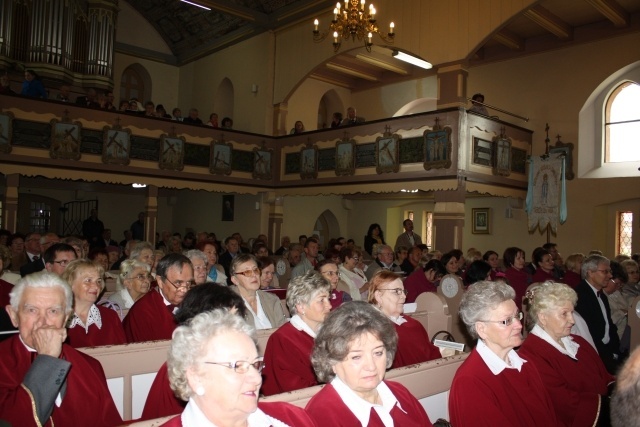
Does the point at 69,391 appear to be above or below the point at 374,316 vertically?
below

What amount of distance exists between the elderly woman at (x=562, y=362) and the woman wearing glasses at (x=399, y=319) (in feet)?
→ 2.66

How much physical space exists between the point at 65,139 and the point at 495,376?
11619mm

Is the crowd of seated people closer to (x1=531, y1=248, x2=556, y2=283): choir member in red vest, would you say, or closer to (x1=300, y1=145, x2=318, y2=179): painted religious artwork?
(x1=531, y1=248, x2=556, y2=283): choir member in red vest

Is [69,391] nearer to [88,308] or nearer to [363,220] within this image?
[88,308]

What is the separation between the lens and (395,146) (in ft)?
40.7

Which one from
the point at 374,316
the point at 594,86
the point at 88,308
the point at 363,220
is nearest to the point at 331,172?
the point at 363,220

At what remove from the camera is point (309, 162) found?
1438cm

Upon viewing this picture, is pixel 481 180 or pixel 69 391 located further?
pixel 481 180

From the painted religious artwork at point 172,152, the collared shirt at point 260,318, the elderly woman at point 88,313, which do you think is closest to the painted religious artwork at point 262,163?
the painted religious artwork at point 172,152

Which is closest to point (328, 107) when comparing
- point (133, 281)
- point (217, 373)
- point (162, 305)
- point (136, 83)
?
point (136, 83)

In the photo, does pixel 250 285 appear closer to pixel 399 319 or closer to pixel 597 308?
pixel 399 319

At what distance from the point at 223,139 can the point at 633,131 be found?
1024cm

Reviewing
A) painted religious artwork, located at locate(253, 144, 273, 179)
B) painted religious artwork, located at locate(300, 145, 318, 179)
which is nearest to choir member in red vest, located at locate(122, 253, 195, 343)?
painted religious artwork, located at locate(300, 145, 318, 179)

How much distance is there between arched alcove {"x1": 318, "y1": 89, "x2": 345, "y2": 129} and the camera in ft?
61.3
